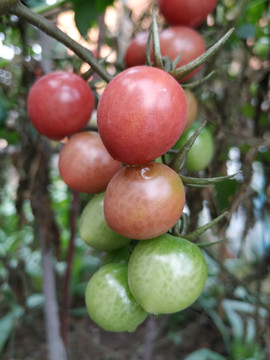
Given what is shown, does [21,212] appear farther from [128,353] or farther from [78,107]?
[128,353]

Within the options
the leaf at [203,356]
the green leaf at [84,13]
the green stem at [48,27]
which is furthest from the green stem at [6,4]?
the leaf at [203,356]

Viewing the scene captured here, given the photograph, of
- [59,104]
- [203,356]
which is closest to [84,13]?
[59,104]

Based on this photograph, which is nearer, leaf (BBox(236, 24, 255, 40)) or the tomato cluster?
the tomato cluster

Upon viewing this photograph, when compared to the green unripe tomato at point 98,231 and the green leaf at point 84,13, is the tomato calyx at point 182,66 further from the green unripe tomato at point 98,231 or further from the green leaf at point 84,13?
the green leaf at point 84,13

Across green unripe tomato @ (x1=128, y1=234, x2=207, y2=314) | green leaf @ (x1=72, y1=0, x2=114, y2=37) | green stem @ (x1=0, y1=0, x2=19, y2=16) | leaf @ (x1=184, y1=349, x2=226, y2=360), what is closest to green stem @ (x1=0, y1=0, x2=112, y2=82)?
green stem @ (x1=0, y1=0, x2=19, y2=16)

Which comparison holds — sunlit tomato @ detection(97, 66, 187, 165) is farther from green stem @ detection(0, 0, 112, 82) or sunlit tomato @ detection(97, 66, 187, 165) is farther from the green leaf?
the green leaf

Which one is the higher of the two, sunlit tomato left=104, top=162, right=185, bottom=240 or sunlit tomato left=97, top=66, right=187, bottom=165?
sunlit tomato left=97, top=66, right=187, bottom=165
